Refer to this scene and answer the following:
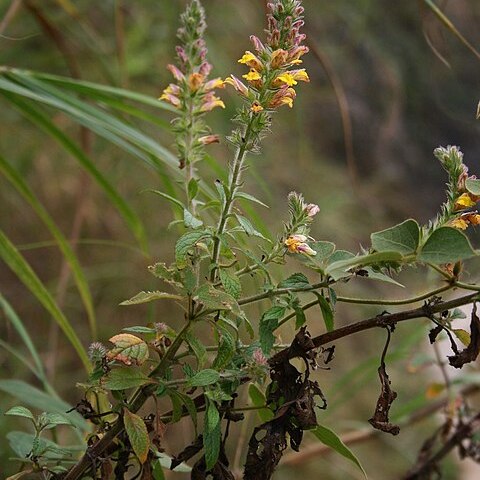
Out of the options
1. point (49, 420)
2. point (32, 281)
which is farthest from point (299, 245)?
point (32, 281)

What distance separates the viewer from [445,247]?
34 cm

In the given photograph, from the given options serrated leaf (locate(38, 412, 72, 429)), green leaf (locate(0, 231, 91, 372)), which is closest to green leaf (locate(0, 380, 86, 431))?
green leaf (locate(0, 231, 91, 372))

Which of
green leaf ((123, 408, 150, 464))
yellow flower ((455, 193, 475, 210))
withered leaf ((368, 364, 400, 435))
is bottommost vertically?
green leaf ((123, 408, 150, 464))

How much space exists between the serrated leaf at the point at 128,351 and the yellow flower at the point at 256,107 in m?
0.12

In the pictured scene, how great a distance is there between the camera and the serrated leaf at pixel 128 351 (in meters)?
0.39

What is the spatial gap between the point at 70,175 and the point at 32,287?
948mm

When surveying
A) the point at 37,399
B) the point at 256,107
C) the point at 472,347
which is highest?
the point at 256,107

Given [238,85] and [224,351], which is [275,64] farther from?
[224,351]

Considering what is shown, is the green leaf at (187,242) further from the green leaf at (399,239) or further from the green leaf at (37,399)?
the green leaf at (37,399)

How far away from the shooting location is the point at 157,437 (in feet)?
1.29

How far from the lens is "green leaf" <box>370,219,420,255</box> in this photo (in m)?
0.35

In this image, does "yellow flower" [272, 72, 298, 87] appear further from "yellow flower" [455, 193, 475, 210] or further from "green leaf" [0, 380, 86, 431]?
"green leaf" [0, 380, 86, 431]

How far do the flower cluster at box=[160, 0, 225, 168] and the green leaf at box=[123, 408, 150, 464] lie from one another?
0.13 metres

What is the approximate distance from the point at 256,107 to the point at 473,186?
0.10m
